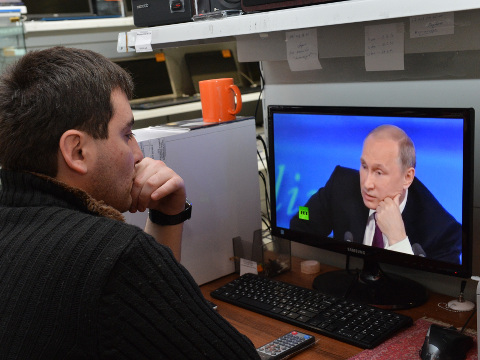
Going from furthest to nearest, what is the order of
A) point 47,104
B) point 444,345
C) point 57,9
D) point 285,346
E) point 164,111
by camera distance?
point 164,111 → point 57,9 → point 285,346 → point 444,345 → point 47,104

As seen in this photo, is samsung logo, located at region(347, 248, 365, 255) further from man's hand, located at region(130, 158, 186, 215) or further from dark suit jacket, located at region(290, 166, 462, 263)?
man's hand, located at region(130, 158, 186, 215)

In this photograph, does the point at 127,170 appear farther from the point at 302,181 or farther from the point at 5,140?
the point at 302,181

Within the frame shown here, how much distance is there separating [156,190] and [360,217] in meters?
0.47

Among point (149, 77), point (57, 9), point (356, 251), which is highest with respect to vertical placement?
point (57, 9)

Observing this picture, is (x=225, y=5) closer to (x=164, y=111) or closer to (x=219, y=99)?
(x=219, y=99)

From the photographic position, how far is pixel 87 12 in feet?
9.52

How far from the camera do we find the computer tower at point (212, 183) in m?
1.58

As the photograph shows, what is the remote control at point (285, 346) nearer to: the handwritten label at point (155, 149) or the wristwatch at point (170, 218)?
the wristwatch at point (170, 218)

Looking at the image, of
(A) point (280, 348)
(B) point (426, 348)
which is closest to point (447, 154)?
(B) point (426, 348)

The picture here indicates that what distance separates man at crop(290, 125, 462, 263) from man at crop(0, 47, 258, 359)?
0.55 metres

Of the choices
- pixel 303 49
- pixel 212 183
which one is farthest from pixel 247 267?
pixel 303 49

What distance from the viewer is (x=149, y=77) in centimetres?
320

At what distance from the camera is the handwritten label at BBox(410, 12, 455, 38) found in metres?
1.20

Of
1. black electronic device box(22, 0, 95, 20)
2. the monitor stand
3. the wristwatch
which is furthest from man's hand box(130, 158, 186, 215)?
black electronic device box(22, 0, 95, 20)
